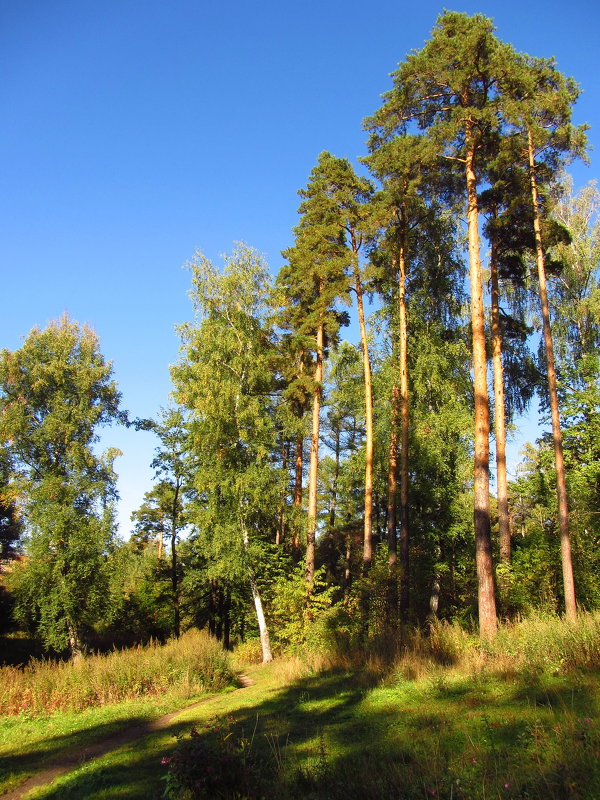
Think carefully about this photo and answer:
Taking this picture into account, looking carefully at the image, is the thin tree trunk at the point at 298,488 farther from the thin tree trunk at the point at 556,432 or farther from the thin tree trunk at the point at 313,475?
the thin tree trunk at the point at 556,432

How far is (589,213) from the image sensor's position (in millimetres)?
23328

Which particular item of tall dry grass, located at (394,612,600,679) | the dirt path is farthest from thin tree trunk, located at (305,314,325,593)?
the dirt path

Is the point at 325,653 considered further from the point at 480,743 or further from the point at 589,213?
the point at 589,213

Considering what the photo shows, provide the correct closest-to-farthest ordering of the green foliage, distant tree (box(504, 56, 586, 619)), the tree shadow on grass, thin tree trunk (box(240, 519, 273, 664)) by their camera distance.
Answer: the tree shadow on grass, distant tree (box(504, 56, 586, 619)), the green foliage, thin tree trunk (box(240, 519, 273, 664))

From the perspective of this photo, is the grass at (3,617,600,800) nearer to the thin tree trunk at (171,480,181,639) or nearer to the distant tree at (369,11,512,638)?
the distant tree at (369,11,512,638)

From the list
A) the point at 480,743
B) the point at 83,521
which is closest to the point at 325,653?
the point at 480,743

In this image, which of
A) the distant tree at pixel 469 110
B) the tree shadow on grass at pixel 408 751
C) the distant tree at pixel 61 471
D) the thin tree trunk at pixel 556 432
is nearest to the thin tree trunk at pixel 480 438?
the distant tree at pixel 469 110

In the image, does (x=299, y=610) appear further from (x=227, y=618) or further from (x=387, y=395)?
(x=227, y=618)

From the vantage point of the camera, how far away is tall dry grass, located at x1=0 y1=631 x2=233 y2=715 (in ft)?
37.7

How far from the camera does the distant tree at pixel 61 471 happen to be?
2055 centimetres

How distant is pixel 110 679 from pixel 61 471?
12.1 meters

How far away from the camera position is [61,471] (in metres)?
22.2

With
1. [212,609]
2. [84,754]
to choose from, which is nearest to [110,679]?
[84,754]

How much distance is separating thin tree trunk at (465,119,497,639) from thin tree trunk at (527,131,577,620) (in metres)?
3.84
